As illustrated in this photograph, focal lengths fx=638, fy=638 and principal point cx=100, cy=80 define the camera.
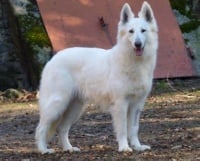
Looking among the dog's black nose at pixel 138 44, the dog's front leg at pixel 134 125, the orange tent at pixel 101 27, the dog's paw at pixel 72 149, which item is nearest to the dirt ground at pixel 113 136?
the dog's paw at pixel 72 149

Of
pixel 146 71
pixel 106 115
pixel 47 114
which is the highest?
pixel 146 71

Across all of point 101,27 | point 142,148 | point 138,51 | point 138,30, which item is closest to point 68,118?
point 142,148

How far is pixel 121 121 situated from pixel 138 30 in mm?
1016

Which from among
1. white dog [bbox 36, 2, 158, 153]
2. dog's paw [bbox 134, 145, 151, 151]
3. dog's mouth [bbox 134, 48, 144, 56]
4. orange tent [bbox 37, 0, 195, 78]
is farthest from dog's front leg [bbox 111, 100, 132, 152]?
orange tent [bbox 37, 0, 195, 78]

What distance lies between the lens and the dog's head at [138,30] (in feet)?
22.3

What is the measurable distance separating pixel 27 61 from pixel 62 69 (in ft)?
21.8

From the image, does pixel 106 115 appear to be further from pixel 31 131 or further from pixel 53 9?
pixel 53 9

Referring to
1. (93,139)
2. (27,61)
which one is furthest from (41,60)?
(93,139)

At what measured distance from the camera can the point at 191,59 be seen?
14641 millimetres

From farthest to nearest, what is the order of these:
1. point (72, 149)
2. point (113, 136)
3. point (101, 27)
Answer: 1. point (101, 27)
2. point (113, 136)
3. point (72, 149)

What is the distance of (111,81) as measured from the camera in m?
6.98

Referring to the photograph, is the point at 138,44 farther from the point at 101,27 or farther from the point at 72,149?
the point at 101,27

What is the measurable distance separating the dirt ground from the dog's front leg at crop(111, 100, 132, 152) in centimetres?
14

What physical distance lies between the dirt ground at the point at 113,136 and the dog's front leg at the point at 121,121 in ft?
0.45
